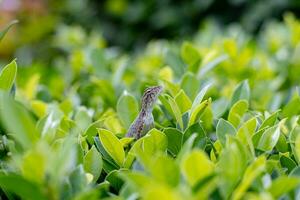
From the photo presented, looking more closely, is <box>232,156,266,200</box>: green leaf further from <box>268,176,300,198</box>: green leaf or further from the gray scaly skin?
the gray scaly skin

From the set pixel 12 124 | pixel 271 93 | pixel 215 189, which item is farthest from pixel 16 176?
pixel 271 93

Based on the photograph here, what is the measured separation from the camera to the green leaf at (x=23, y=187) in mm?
1214

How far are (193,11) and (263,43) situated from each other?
2.18 m

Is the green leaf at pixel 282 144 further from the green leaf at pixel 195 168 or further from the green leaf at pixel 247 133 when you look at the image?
the green leaf at pixel 195 168

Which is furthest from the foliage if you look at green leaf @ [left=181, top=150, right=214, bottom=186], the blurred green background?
the blurred green background

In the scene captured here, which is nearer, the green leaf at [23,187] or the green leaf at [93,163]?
the green leaf at [23,187]

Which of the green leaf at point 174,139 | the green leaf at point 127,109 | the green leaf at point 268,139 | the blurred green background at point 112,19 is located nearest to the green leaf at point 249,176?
the green leaf at point 268,139

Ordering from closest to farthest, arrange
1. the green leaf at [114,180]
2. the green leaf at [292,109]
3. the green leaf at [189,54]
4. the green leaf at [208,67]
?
the green leaf at [114,180]
the green leaf at [292,109]
the green leaf at [208,67]
the green leaf at [189,54]

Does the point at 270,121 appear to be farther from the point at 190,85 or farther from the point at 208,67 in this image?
the point at 208,67

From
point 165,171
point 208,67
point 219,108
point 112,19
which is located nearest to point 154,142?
point 165,171

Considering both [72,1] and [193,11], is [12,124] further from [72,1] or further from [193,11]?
[72,1]

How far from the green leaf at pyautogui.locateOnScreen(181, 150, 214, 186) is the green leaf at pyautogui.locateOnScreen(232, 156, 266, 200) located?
0.08 m

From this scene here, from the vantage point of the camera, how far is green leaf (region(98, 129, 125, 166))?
1577mm

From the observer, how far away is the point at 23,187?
1225 mm
